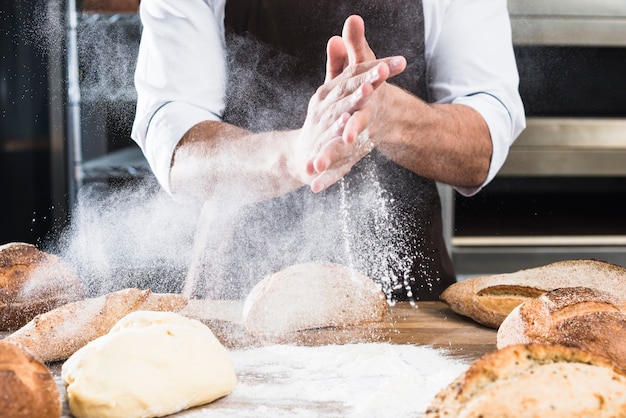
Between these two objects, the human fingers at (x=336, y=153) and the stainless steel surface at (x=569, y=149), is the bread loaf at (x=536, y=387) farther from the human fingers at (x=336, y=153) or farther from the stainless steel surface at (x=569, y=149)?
the stainless steel surface at (x=569, y=149)

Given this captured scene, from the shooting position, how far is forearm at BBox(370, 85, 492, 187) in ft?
5.19

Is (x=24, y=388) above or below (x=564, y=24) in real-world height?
below

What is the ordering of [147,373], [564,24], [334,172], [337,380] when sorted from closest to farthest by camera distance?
[147,373]
[337,380]
[334,172]
[564,24]

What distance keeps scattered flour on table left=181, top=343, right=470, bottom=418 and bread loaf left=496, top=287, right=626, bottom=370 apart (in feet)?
0.40

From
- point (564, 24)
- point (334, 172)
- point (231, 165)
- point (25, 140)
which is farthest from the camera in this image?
point (25, 140)

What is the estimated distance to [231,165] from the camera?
170 centimetres

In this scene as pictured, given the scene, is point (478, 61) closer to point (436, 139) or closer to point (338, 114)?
point (436, 139)

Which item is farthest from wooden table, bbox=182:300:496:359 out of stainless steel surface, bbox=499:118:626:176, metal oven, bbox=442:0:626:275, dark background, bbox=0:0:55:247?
dark background, bbox=0:0:55:247

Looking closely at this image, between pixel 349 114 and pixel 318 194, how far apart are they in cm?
49

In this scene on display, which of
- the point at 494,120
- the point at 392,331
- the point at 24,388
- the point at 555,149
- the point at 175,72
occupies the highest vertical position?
the point at 175,72

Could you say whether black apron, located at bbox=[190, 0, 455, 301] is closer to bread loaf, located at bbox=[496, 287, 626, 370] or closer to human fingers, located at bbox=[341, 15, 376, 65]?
human fingers, located at bbox=[341, 15, 376, 65]

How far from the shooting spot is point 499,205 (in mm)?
2357

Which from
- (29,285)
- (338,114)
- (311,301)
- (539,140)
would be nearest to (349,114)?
(338,114)

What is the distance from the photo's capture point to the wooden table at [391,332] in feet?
4.32
